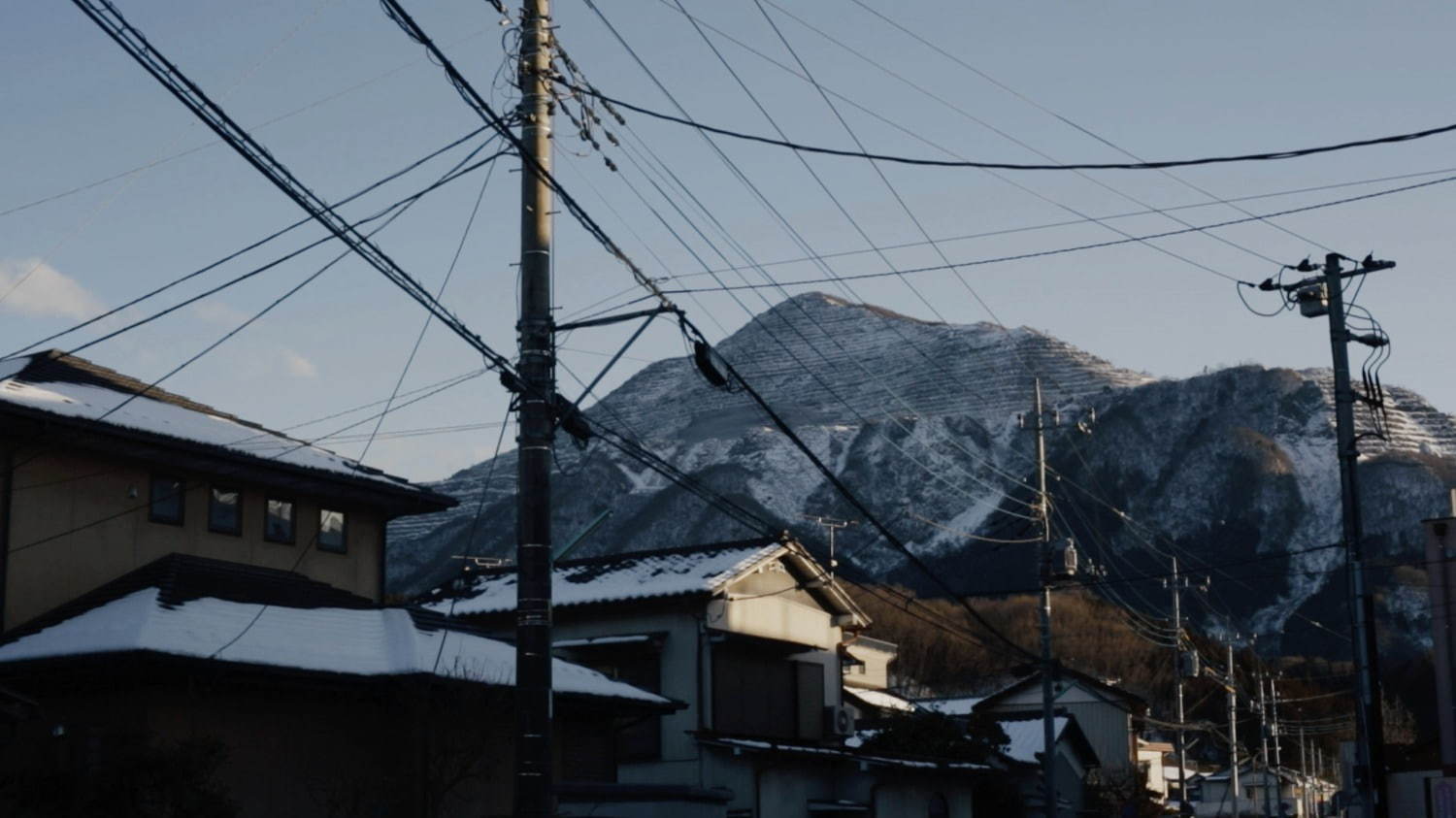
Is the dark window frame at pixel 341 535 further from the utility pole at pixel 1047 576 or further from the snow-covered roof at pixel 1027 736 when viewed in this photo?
the snow-covered roof at pixel 1027 736

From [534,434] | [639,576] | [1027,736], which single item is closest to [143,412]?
[639,576]

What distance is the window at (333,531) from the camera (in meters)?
29.5

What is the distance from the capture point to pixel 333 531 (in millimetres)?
29844

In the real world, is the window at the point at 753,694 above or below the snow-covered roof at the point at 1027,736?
above

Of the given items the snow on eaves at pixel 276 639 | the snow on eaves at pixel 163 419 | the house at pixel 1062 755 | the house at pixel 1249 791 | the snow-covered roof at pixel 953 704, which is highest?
the snow on eaves at pixel 163 419

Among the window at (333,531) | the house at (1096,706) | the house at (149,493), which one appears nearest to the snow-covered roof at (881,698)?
the house at (1096,706)

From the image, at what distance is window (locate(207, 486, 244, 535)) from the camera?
89.9 ft

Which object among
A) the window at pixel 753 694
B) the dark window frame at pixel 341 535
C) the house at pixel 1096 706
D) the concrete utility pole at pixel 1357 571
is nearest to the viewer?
the concrete utility pole at pixel 1357 571

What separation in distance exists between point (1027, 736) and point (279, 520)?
105 feet

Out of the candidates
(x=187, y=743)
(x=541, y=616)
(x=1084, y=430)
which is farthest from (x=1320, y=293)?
(x=187, y=743)

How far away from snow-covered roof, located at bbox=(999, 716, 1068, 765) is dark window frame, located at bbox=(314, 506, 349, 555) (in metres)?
24.6

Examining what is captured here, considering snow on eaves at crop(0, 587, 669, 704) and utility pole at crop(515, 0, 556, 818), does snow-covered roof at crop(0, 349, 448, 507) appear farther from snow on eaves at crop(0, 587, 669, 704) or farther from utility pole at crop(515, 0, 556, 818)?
utility pole at crop(515, 0, 556, 818)

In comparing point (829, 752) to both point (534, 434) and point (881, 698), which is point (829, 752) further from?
point (534, 434)

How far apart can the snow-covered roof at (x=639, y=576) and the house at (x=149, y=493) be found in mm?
7131
